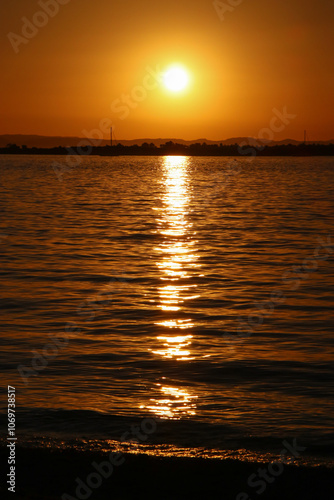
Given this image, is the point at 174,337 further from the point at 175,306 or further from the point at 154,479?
the point at 154,479

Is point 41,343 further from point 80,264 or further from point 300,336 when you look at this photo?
point 80,264

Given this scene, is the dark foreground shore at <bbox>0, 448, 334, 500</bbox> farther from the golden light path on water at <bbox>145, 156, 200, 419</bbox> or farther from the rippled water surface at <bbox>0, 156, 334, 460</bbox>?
the golden light path on water at <bbox>145, 156, 200, 419</bbox>

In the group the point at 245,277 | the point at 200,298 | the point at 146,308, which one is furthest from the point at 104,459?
the point at 245,277

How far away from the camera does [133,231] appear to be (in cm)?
3088

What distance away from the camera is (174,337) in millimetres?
12531

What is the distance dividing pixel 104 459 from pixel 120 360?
433cm

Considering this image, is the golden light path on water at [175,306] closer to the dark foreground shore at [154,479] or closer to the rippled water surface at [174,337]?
Answer: the rippled water surface at [174,337]

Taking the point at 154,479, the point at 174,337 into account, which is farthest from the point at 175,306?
the point at 154,479

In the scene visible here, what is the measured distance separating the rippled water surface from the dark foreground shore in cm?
102

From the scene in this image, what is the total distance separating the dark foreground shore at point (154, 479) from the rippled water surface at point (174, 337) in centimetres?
102

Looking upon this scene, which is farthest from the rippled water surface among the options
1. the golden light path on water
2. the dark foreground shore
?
the dark foreground shore

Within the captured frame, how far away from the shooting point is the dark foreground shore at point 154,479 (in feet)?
19.4

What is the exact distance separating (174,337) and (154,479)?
632 cm

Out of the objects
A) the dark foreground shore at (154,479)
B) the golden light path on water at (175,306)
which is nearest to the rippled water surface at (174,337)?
the golden light path on water at (175,306)
